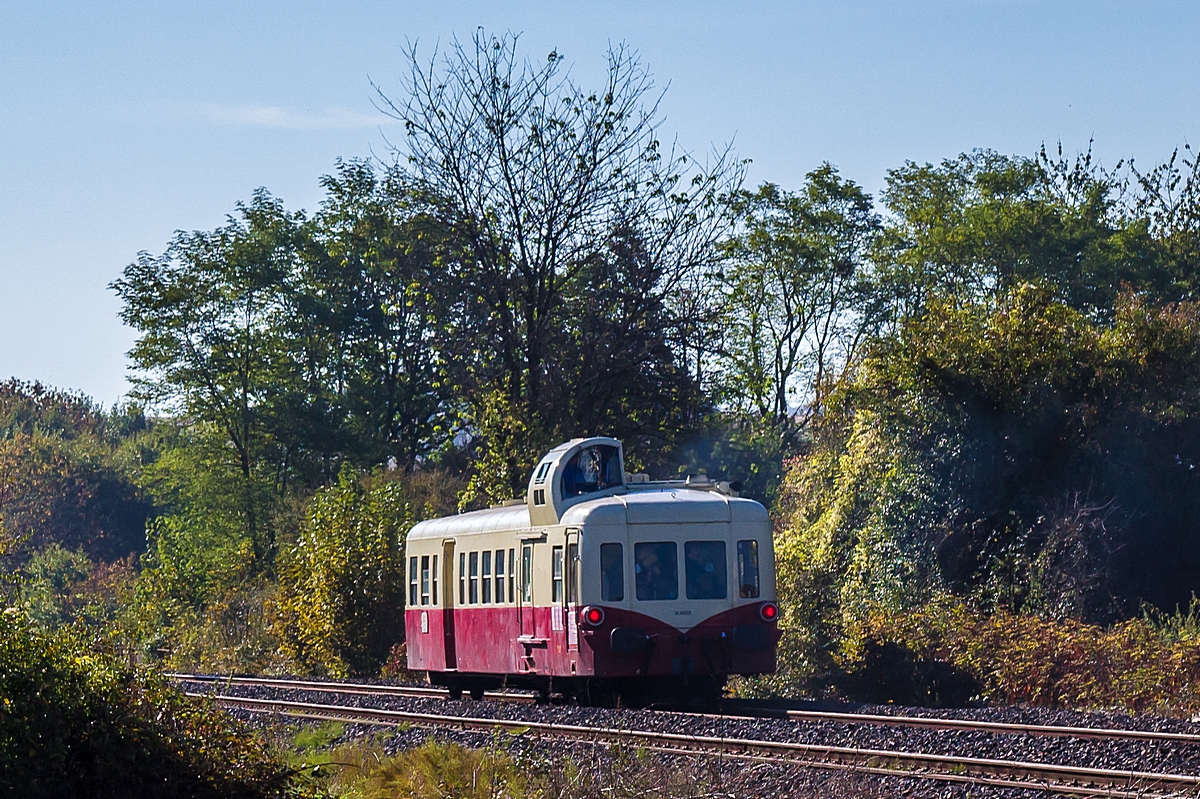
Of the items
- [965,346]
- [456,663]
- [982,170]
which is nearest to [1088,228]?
[982,170]

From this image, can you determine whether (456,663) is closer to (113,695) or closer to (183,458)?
(113,695)

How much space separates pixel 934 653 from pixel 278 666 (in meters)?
19.0

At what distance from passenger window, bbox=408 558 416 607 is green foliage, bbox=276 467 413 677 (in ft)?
23.9

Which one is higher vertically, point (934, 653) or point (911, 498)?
point (911, 498)

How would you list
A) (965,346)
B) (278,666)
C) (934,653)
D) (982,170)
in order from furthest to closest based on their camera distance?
(982,170) → (278,666) → (965,346) → (934,653)

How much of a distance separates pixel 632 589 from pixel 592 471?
2.94m

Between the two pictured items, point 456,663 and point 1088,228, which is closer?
point 456,663

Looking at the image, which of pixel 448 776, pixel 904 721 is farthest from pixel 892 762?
pixel 448 776

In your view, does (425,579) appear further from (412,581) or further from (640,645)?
(640,645)

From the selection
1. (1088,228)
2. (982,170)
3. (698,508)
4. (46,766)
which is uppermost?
(982,170)

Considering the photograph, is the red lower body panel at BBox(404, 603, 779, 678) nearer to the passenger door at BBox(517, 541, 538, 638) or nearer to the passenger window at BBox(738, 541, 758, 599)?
the passenger door at BBox(517, 541, 538, 638)

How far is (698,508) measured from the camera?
19.2 metres

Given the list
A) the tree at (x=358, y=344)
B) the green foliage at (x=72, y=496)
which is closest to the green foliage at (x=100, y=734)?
the tree at (x=358, y=344)

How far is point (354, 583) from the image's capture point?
32.2 metres
